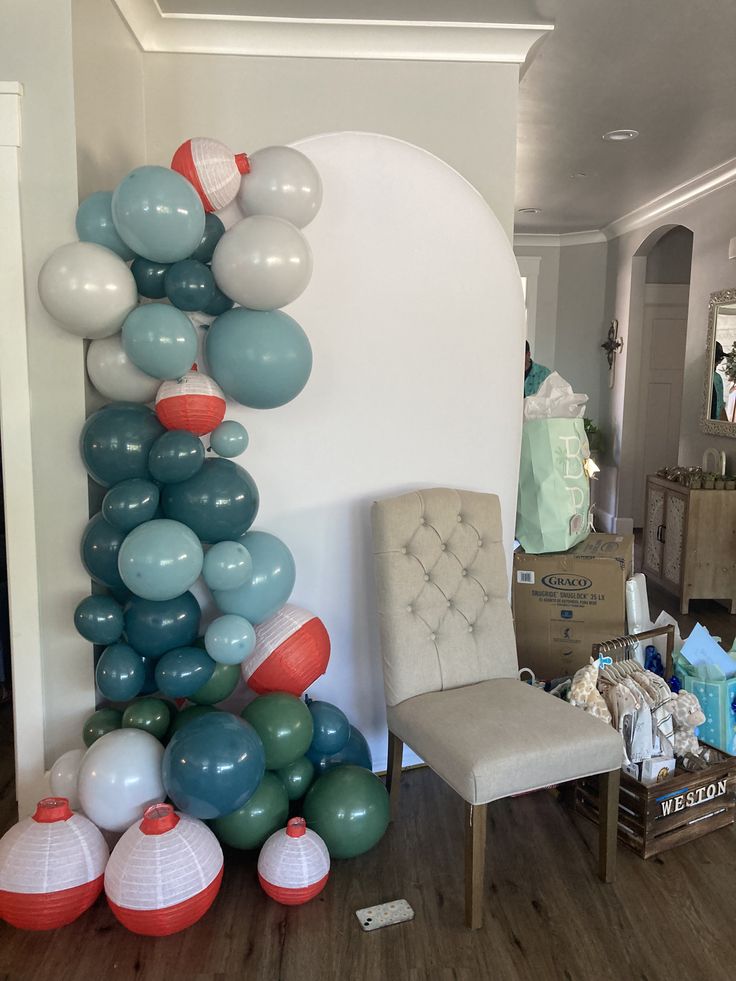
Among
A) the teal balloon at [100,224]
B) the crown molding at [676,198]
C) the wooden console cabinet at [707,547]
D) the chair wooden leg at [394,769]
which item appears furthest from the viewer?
the crown molding at [676,198]

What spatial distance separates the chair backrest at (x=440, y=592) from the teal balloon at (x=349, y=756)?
0.73ft

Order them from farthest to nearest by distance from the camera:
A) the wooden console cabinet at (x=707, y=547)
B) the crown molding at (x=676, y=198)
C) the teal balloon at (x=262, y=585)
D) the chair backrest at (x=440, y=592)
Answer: the crown molding at (x=676, y=198), the wooden console cabinet at (x=707, y=547), the chair backrest at (x=440, y=592), the teal balloon at (x=262, y=585)

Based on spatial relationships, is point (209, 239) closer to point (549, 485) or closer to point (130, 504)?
point (130, 504)

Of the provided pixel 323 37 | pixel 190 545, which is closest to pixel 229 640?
pixel 190 545

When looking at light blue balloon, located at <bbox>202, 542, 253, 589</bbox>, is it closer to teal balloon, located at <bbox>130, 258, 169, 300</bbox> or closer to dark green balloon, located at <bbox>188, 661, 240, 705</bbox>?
dark green balloon, located at <bbox>188, 661, 240, 705</bbox>

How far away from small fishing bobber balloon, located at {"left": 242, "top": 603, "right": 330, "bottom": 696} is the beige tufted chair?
202 mm

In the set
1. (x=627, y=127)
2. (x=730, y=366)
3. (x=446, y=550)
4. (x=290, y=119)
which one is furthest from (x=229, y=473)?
(x=730, y=366)

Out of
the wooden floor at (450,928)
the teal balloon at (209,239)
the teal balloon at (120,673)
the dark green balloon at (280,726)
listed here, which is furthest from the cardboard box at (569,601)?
the teal balloon at (209,239)

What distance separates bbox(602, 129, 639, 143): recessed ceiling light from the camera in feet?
12.9

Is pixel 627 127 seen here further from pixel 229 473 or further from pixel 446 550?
pixel 229 473

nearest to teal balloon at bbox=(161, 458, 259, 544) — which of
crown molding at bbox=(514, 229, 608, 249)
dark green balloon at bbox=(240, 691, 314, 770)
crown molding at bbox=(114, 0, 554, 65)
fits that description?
dark green balloon at bbox=(240, 691, 314, 770)

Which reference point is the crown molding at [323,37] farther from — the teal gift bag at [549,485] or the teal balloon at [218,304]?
the teal gift bag at [549,485]

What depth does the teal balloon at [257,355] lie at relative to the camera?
6.61 feet

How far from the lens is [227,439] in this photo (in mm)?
2080
